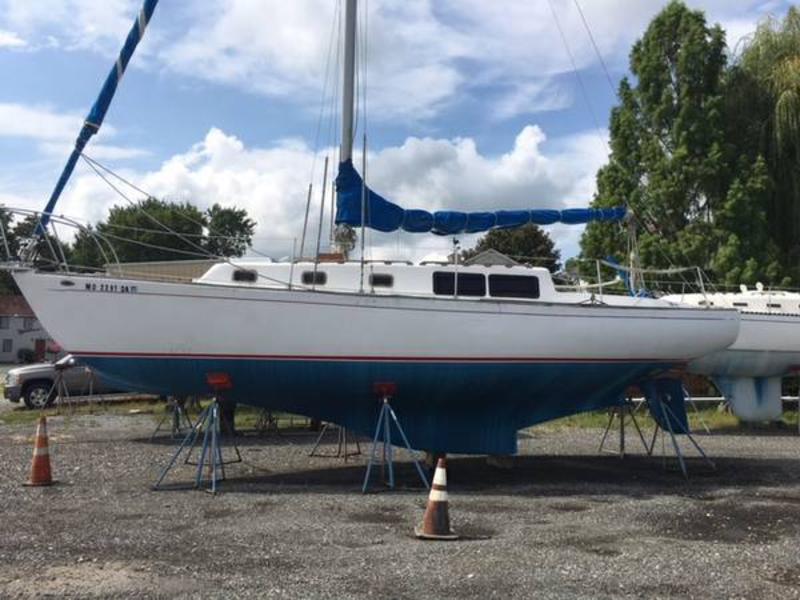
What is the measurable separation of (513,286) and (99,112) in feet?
20.1

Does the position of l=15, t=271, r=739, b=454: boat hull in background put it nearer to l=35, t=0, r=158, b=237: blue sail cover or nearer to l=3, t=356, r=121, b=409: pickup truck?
l=35, t=0, r=158, b=237: blue sail cover

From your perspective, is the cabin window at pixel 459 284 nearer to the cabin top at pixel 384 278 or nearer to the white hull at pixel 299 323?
the cabin top at pixel 384 278

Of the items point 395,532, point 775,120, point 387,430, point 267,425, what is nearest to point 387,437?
point 387,430

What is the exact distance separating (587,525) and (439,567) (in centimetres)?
233

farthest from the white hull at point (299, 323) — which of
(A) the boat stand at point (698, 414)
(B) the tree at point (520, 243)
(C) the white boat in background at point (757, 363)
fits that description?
(B) the tree at point (520, 243)

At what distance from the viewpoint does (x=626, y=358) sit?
11.7 meters

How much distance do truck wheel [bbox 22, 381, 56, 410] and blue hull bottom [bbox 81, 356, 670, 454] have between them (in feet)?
37.5

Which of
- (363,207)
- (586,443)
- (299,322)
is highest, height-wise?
(363,207)

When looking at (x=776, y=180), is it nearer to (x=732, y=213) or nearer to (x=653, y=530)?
(x=732, y=213)

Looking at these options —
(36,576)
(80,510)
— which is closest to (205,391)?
(80,510)

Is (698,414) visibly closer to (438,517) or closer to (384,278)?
(384,278)

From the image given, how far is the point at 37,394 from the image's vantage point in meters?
20.7

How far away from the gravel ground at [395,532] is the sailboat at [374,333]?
1.10 meters

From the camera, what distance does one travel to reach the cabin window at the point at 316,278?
11.2 meters
